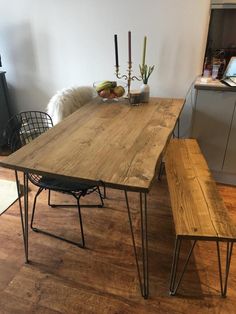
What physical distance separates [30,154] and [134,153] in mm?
519

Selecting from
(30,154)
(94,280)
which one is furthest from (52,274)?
(30,154)

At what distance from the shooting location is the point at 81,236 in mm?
1823

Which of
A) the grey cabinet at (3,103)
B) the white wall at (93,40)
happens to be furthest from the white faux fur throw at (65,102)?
the grey cabinet at (3,103)

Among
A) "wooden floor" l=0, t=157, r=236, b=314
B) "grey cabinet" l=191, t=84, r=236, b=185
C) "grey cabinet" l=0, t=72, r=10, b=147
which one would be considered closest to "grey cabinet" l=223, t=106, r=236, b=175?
"grey cabinet" l=191, t=84, r=236, b=185

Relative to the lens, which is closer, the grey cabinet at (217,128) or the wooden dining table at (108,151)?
the wooden dining table at (108,151)

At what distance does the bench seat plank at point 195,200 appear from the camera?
1.19 m

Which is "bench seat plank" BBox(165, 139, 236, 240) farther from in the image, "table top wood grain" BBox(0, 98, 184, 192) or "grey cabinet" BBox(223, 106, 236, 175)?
"grey cabinet" BBox(223, 106, 236, 175)

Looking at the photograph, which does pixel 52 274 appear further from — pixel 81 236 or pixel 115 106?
pixel 115 106

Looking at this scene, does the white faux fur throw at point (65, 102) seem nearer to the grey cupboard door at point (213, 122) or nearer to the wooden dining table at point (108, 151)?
the wooden dining table at point (108, 151)

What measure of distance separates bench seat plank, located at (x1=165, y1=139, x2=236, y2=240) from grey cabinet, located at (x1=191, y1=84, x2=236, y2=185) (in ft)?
1.32

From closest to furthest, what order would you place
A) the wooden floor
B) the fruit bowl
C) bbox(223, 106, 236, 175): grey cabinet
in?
the wooden floor, the fruit bowl, bbox(223, 106, 236, 175): grey cabinet

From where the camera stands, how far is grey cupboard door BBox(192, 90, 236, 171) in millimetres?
2068

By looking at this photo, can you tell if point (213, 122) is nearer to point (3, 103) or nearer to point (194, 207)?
point (194, 207)

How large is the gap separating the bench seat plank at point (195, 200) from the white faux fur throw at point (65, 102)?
0.89m
